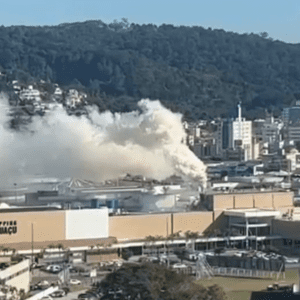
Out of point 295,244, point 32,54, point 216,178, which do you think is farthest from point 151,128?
point 32,54

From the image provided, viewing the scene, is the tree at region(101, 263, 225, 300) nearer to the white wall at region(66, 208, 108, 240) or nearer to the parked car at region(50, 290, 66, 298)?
the parked car at region(50, 290, 66, 298)

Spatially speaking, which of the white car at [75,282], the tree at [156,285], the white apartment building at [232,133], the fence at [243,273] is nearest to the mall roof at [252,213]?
the fence at [243,273]

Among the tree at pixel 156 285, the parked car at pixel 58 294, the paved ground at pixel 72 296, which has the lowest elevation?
the paved ground at pixel 72 296

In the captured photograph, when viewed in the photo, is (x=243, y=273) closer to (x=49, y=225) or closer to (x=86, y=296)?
(x=49, y=225)

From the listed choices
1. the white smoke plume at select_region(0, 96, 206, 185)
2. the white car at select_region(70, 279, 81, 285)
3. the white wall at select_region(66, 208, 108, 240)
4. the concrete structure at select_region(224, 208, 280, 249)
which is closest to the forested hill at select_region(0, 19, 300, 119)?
the white smoke plume at select_region(0, 96, 206, 185)

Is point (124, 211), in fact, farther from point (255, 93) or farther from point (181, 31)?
point (181, 31)

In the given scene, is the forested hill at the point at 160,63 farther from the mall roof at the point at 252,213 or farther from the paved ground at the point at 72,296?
the paved ground at the point at 72,296
